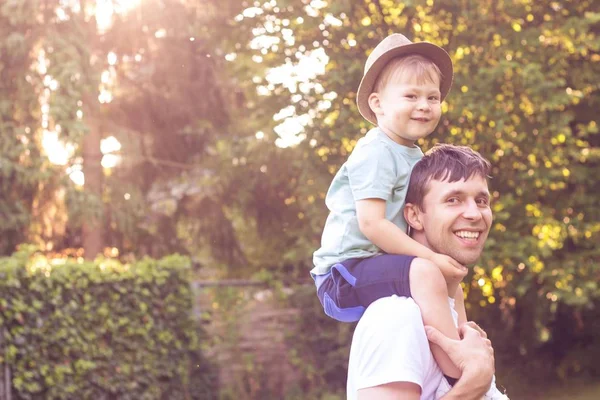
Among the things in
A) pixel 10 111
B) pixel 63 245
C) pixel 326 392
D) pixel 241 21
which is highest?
pixel 241 21

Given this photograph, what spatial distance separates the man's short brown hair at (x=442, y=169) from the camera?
2695mm

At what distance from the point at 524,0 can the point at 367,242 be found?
33.2 feet

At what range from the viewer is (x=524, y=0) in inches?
484

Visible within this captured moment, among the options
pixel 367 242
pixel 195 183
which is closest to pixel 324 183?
pixel 195 183

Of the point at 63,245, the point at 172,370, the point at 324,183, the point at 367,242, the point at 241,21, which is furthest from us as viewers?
the point at 63,245

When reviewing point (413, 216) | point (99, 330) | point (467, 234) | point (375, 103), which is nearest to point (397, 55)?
point (375, 103)

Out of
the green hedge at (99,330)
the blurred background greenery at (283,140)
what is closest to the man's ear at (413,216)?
the green hedge at (99,330)

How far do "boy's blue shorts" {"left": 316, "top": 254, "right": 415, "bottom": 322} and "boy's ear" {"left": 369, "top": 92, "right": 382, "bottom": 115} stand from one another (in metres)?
0.50

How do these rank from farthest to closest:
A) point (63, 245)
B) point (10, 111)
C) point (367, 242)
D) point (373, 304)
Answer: point (63, 245), point (10, 111), point (367, 242), point (373, 304)

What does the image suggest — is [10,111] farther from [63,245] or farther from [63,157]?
[63,245]

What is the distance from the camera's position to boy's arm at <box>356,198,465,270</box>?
2.72 m

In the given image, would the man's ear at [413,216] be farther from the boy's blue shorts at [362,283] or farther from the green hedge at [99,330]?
the green hedge at [99,330]

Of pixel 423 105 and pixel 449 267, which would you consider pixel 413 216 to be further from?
pixel 423 105

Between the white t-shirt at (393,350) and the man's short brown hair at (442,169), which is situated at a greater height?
the man's short brown hair at (442,169)
